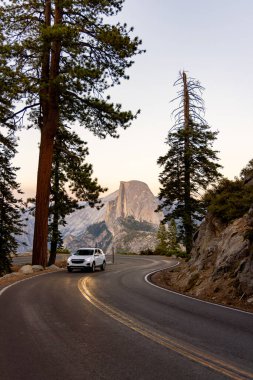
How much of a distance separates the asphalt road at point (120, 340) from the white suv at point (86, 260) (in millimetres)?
12884

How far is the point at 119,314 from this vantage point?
31.6ft

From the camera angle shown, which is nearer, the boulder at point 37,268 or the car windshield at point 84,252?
Answer: the boulder at point 37,268

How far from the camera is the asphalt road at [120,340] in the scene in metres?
5.33

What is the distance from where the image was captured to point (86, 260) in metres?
25.5

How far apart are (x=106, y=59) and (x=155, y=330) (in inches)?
818

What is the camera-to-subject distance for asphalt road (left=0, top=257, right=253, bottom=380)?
5.33 meters

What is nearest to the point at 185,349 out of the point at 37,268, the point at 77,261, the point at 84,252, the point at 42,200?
the point at 77,261

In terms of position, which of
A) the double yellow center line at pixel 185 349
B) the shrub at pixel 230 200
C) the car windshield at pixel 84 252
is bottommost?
the double yellow center line at pixel 185 349

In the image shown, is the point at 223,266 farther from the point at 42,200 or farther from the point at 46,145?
the point at 46,145

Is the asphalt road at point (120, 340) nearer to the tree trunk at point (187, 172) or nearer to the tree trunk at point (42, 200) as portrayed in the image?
the tree trunk at point (42, 200)

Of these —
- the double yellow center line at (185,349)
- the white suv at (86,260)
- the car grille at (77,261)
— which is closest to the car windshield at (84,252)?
the white suv at (86,260)

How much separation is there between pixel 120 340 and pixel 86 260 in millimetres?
18758

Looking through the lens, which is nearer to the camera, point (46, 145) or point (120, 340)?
point (120, 340)

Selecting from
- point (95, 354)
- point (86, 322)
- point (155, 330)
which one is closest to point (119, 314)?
point (86, 322)
